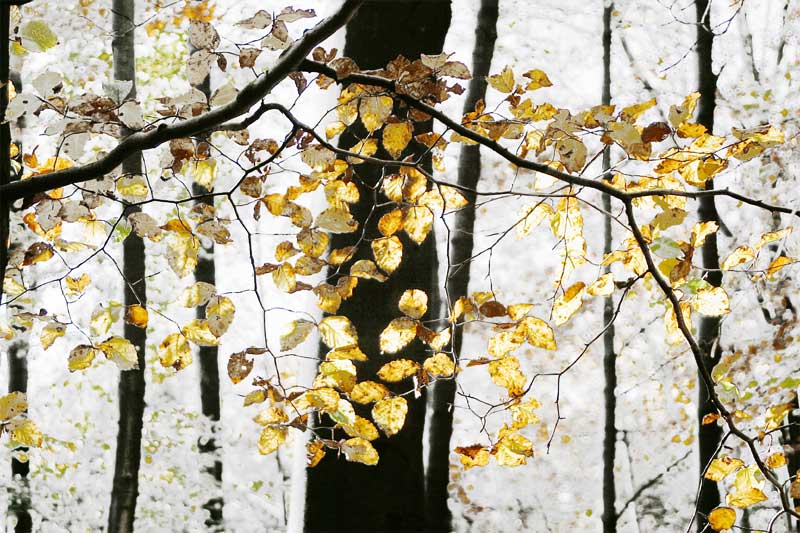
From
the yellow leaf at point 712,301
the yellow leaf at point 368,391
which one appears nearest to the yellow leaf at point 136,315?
the yellow leaf at point 368,391

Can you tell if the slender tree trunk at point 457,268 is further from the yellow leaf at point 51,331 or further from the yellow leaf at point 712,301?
the yellow leaf at point 51,331

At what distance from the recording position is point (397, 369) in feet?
3.15

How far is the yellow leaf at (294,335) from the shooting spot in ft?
2.95

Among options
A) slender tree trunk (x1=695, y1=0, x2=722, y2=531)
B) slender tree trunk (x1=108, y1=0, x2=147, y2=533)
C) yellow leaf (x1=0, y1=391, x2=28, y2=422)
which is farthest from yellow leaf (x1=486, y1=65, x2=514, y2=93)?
slender tree trunk (x1=108, y1=0, x2=147, y2=533)

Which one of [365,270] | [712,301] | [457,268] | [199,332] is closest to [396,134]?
[365,270]

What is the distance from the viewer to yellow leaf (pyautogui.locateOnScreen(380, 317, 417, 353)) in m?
0.96

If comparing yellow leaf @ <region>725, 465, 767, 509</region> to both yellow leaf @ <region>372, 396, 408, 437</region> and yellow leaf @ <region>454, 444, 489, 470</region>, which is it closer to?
yellow leaf @ <region>454, 444, 489, 470</region>

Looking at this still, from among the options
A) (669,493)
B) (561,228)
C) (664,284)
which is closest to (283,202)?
(561,228)

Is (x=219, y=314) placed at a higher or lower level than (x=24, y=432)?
higher

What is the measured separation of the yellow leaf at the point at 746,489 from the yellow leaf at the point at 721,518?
14mm

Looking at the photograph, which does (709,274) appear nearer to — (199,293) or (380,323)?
(380,323)

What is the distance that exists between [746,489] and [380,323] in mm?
709

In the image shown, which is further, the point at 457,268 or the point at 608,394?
the point at 608,394

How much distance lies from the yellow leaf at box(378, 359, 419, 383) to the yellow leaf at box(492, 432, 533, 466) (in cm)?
17
